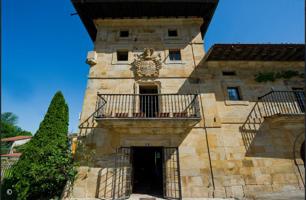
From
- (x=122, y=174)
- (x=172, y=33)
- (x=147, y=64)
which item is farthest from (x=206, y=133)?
(x=172, y=33)

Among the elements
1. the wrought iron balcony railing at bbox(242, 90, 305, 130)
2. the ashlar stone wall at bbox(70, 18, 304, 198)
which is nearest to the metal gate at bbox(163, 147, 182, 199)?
the ashlar stone wall at bbox(70, 18, 304, 198)

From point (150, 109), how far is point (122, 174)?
3.37m

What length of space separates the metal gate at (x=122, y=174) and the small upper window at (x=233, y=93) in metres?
5.91

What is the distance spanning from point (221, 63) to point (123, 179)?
781 centimetres

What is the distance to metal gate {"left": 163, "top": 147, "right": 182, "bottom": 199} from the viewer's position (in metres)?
6.64

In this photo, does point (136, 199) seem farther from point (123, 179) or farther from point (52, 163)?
point (52, 163)

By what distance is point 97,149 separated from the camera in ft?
23.7

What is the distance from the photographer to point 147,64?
8938 mm

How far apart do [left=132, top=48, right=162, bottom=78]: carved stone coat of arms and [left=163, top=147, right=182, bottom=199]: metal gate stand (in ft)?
13.2

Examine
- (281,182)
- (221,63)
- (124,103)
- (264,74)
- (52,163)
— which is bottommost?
(281,182)

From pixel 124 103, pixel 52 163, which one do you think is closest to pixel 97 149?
pixel 52 163

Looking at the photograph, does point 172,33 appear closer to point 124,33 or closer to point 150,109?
point 124,33

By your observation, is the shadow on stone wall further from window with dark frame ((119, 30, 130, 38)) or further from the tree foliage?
the tree foliage

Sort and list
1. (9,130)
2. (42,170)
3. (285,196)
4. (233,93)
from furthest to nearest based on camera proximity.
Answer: (9,130), (233,93), (285,196), (42,170)
